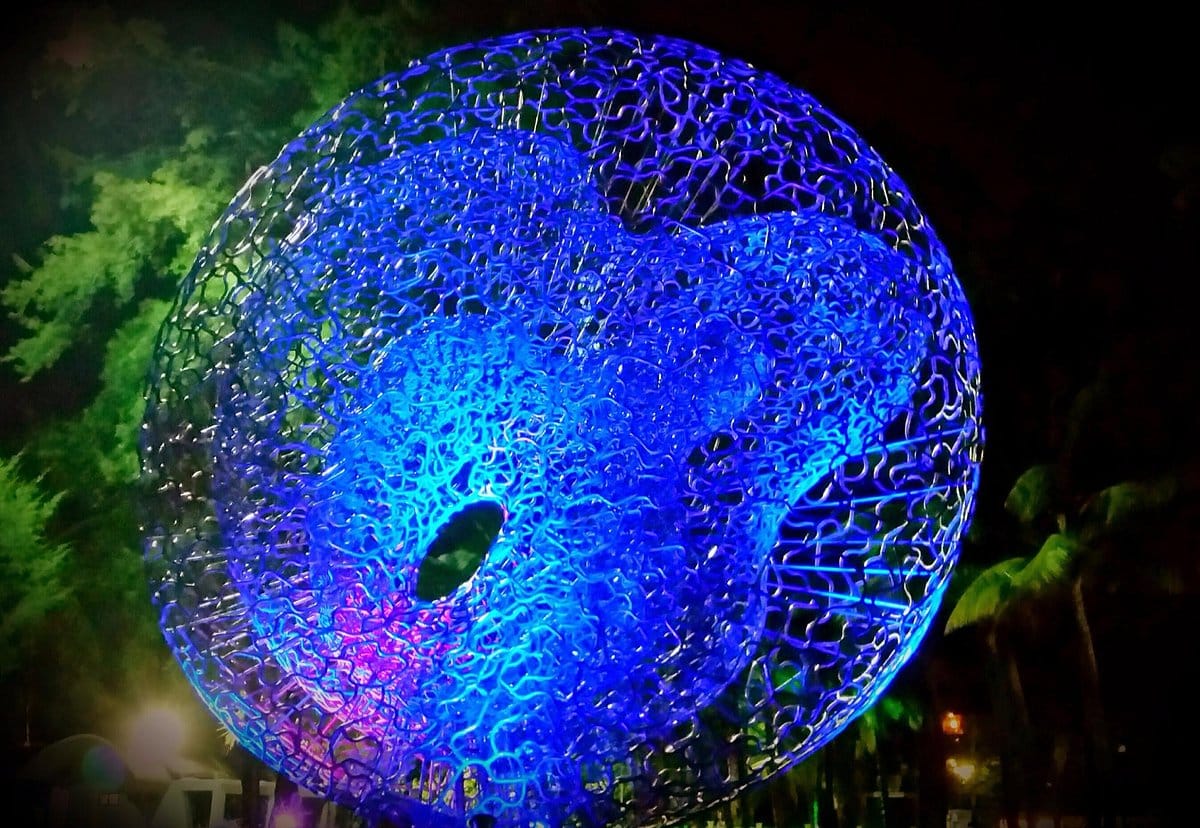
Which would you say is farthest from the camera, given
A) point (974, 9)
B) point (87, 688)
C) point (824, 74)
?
point (87, 688)

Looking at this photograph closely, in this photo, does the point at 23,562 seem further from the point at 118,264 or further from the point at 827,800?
the point at 827,800

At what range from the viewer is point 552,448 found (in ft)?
9.90

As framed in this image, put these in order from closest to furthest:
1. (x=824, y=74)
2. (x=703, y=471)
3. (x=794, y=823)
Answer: (x=703, y=471)
(x=824, y=74)
(x=794, y=823)

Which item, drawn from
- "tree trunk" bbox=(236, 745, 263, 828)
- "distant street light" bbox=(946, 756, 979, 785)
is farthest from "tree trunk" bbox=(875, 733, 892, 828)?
"distant street light" bbox=(946, 756, 979, 785)

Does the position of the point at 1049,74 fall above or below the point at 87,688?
above

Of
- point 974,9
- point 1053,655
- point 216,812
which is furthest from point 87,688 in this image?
point 1053,655

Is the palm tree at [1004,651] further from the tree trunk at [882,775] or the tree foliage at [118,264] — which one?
the tree foliage at [118,264]

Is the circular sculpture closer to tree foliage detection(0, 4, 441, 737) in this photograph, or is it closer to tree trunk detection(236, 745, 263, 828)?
tree foliage detection(0, 4, 441, 737)

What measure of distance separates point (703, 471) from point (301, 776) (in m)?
1.24

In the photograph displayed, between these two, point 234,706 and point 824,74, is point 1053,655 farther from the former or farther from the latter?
point 234,706

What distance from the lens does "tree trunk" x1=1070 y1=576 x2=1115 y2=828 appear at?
7437 millimetres

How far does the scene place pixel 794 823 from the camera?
37.7ft

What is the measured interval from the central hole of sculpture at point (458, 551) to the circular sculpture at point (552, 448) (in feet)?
6.47

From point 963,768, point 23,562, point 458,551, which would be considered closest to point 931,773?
point 458,551
